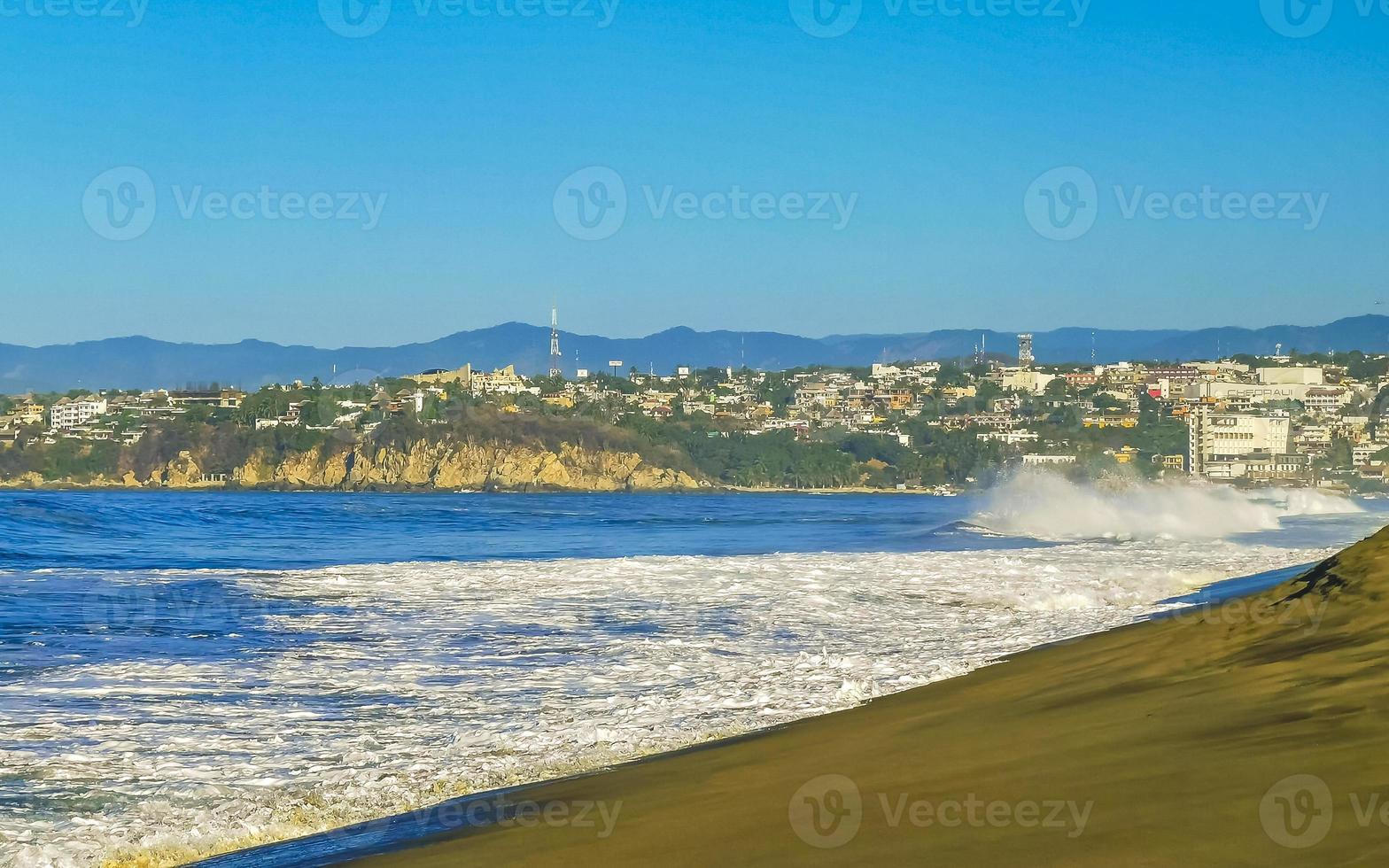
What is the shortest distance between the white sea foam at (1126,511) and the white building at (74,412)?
116 meters

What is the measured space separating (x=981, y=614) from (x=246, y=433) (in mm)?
126204

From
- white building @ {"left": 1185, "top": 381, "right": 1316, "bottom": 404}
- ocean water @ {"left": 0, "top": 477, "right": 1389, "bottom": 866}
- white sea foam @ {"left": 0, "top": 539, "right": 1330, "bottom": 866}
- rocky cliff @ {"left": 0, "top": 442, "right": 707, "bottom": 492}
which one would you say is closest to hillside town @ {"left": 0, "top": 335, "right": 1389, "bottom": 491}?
white building @ {"left": 1185, "top": 381, "right": 1316, "bottom": 404}

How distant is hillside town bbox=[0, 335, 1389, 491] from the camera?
4309 inches

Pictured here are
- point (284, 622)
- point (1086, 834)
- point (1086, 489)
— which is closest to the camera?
point (1086, 834)

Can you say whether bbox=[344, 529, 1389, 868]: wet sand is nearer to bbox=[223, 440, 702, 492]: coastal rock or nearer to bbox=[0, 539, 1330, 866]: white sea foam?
bbox=[0, 539, 1330, 866]: white sea foam

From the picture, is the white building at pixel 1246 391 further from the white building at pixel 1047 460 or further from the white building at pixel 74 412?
the white building at pixel 74 412

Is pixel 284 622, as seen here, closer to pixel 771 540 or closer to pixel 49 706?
pixel 49 706

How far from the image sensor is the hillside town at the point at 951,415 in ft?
359

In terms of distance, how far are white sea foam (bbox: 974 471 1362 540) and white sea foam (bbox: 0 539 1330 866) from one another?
19.1 meters

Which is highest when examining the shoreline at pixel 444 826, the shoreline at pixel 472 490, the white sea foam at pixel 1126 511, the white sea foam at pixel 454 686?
the shoreline at pixel 444 826

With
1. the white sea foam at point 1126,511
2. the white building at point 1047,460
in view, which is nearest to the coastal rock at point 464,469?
the white building at point 1047,460

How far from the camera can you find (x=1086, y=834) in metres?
5.13

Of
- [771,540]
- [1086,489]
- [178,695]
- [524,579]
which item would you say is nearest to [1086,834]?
[178,695]

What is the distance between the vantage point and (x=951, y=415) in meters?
161
